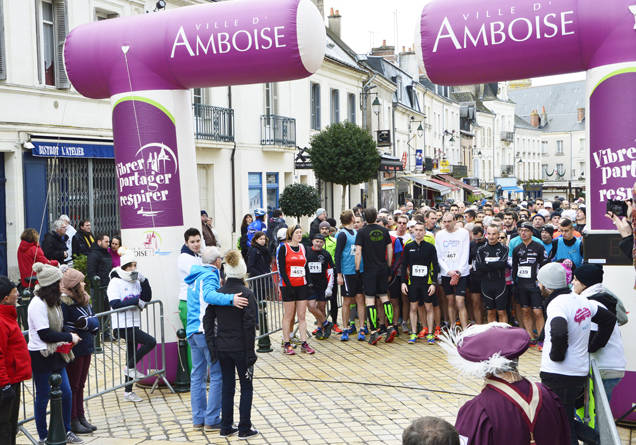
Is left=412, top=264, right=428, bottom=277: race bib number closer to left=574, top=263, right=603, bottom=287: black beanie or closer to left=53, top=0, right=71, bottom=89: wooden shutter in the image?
left=574, top=263, right=603, bottom=287: black beanie

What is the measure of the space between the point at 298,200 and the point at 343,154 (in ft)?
11.4

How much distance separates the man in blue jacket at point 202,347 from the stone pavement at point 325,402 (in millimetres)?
195

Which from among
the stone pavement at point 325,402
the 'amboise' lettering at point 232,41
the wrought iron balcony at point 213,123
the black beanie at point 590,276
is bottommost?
the stone pavement at point 325,402

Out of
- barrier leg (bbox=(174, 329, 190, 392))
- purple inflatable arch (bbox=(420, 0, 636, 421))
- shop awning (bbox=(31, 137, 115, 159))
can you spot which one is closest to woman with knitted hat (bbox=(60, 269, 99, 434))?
barrier leg (bbox=(174, 329, 190, 392))

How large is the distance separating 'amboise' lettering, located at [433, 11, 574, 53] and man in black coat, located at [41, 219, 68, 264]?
812 cm

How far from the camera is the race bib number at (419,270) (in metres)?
10.7

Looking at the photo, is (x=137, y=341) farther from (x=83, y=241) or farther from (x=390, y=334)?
(x=83, y=241)

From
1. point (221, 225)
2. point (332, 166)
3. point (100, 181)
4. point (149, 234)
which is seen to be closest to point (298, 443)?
point (149, 234)

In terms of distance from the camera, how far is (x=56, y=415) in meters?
6.20

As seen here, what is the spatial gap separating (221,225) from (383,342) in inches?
518

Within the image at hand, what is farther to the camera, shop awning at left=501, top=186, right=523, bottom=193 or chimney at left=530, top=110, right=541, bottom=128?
chimney at left=530, top=110, right=541, bottom=128

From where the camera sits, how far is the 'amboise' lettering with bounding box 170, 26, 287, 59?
7699mm

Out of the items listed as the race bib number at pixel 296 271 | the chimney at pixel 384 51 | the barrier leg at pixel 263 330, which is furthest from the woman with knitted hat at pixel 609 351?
the chimney at pixel 384 51

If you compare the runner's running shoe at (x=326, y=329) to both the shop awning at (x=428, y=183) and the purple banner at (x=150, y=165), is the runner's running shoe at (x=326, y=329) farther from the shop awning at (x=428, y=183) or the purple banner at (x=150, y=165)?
the shop awning at (x=428, y=183)
